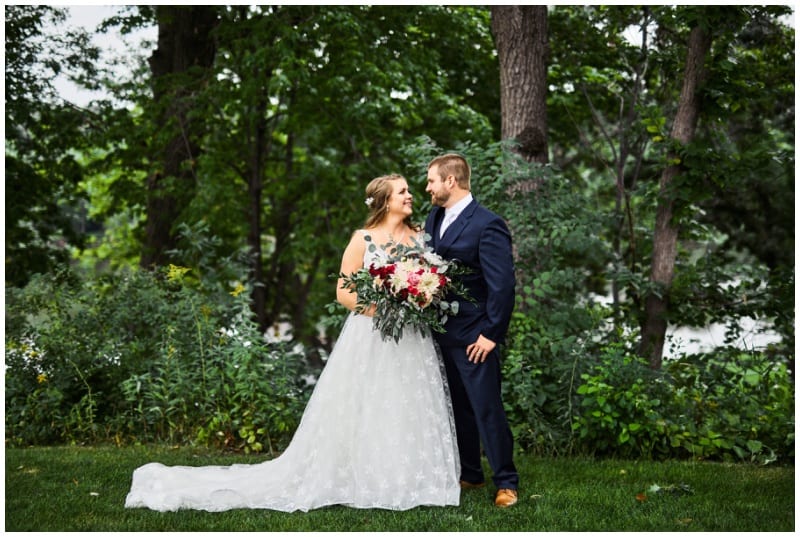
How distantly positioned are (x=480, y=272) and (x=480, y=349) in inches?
17.4

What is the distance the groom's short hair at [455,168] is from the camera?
183 inches

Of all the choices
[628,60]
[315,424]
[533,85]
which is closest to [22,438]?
[315,424]

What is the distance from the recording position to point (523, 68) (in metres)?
7.85

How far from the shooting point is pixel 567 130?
12453mm

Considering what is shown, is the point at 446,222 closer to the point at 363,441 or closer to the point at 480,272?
the point at 480,272

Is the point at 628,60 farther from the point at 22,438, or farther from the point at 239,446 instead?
the point at 22,438

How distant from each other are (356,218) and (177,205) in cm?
256

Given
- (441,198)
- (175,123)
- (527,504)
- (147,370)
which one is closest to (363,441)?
(527,504)

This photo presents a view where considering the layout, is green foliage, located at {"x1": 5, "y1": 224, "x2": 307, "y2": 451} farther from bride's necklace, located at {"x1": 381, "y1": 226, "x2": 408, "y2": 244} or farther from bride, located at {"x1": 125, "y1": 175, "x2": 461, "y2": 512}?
bride's necklace, located at {"x1": 381, "y1": 226, "x2": 408, "y2": 244}

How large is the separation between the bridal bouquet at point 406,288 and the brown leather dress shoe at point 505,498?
99cm

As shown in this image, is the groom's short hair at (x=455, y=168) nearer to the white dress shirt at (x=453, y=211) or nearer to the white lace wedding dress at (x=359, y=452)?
the white dress shirt at (x=453, y=211)

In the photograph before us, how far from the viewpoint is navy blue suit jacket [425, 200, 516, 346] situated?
4.40 metres

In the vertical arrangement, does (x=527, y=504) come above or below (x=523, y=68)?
below

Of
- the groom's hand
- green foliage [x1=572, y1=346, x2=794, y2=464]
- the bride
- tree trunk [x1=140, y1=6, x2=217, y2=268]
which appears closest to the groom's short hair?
the bride
